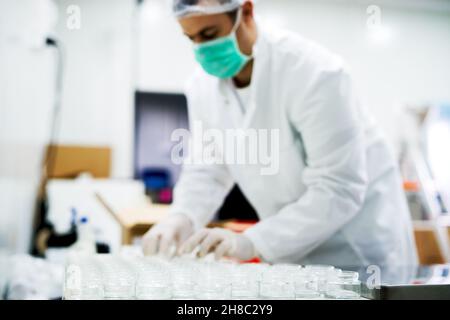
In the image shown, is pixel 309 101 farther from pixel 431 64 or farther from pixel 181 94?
pixel 431 64

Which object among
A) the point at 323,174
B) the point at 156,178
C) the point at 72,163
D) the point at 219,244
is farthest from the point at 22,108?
the point at 323,174

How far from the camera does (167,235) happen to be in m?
1.17

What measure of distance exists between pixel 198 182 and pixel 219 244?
10.6 inches

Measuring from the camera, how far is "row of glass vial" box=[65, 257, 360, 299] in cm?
74

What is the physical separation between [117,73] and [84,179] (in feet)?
1.50

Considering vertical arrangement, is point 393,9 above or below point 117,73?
above

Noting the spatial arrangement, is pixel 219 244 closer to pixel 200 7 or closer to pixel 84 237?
pixel 84 237

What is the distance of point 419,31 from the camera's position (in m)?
1.69

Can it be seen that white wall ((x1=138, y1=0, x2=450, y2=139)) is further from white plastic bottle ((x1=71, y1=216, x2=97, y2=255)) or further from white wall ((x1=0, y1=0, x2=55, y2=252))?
white plastic bottle ((x1=71, y1=216, x2=97, y2=255))

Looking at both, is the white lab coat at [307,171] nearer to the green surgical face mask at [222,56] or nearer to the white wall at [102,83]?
the green surgical face mask at [222,56]

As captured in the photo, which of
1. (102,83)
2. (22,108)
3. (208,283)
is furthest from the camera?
(102,83)
